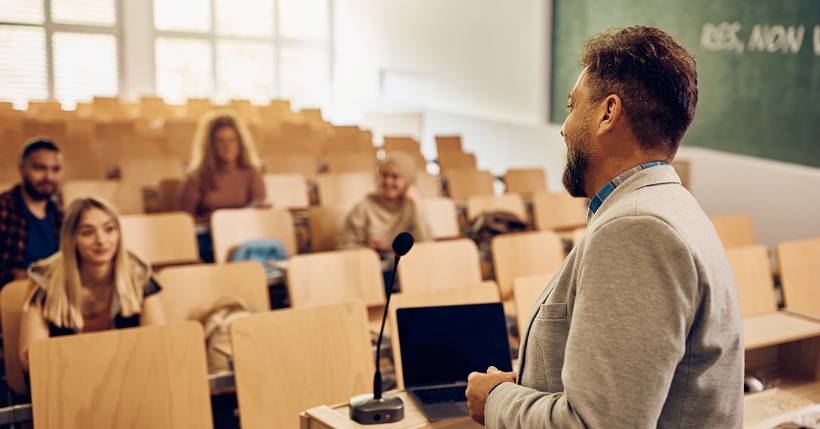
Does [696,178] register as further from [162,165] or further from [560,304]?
[560,304]

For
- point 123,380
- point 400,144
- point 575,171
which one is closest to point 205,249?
point 123,380

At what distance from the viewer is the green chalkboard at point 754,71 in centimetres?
607

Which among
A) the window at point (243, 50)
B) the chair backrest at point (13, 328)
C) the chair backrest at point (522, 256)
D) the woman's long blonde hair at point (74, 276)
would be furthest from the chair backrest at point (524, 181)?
the window at point (243, 50)

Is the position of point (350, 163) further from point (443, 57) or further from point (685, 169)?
point (443, 57)

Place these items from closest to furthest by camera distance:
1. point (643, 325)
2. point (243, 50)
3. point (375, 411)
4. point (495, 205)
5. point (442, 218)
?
point (643, 325) < point (375, 411) < point (442, 218) < point (495, 205) < point (243, 50)

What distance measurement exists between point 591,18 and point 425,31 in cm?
304

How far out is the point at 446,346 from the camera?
5.90 feet

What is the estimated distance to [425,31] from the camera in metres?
10.9

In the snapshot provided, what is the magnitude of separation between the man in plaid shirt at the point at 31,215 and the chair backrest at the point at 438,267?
175cm

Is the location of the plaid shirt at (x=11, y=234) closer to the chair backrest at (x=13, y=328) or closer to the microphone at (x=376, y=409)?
the chair backrest at (x=13, y=328)

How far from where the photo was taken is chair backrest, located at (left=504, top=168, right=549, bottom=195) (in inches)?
251

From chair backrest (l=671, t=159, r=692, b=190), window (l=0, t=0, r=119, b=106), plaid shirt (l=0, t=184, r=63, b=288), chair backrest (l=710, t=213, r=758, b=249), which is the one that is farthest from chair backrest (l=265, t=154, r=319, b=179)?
window (l=0, t=0, r=119, b=106)

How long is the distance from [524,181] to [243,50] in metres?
7.12

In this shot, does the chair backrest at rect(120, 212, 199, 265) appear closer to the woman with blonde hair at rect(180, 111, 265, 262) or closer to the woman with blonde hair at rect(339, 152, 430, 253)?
the woman with blonde hair at rect(339, 152, 430, 253)
